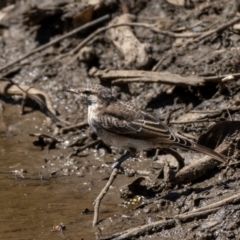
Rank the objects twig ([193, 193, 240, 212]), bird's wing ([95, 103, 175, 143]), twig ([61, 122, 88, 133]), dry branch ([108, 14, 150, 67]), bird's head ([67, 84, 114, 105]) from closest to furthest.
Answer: twig ([193, 193, 240, 212]) → bird's wing ([95, 103, 175, 143]) → bird's head ([67, 84, 114, 105]) → twig ([61, 122, 88, 133]) → dry branch ([108, 14, 150, 67])

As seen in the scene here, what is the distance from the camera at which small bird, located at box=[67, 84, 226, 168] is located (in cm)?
902

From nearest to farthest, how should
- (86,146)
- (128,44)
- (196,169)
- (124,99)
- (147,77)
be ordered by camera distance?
(196,169)
(86,146)
(147,77)
(124,99)
(128,44)

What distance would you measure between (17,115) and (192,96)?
9.68 feet

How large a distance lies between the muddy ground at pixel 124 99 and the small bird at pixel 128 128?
350 millimetres

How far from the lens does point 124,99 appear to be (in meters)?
11.5

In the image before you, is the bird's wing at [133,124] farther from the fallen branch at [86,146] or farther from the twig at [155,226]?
the twig at [155,226]

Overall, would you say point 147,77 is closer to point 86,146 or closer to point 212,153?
point 86,146

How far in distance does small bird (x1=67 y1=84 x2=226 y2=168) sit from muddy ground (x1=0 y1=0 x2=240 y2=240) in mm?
350

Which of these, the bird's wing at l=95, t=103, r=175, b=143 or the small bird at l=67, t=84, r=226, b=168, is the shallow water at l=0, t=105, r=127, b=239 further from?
the bird's wing at l=95, t=103, r=175, b=143

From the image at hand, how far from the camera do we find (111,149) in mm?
10617

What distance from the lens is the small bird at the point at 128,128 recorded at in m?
9.02

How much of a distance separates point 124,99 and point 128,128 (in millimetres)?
2212

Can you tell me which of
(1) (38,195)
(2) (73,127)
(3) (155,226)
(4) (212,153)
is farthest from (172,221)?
(2) (73,127)

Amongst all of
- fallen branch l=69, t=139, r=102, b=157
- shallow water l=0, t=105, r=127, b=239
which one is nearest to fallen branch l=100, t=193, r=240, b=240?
shallow water l=0, t=105, r=127, b=239
